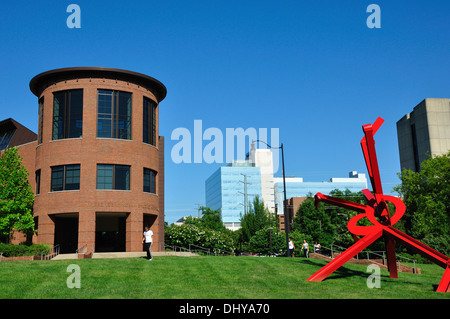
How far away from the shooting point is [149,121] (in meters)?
40.0

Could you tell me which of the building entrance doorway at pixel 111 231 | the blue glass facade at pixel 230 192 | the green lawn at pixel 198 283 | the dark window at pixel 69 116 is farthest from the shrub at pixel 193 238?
the blue glass facade at pixel 230 192

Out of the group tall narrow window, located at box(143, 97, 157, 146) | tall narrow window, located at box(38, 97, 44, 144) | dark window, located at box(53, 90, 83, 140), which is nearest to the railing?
dark window, located at box(53, 90, 83, 140)

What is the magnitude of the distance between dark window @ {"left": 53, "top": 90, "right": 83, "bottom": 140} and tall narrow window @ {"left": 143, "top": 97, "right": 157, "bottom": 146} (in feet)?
17.6

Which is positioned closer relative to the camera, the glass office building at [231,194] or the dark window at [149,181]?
the dark window at [149,181]

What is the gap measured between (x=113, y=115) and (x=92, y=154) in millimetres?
3707

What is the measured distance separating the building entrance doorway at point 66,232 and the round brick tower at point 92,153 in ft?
0.40

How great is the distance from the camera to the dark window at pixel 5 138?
159 ft

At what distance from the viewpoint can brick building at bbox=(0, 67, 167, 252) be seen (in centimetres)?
3606

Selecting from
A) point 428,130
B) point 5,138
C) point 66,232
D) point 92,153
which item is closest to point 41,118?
point 92,153

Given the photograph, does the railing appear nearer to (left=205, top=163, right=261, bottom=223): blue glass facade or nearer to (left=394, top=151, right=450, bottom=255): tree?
(left=394, top=151, right=450, bottom=255): tree

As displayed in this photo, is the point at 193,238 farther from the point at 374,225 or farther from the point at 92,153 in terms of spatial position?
the point at 374,225

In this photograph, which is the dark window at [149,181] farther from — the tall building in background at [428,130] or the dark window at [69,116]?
A: the tall building in background at [428,130]

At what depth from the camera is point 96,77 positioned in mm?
37375
